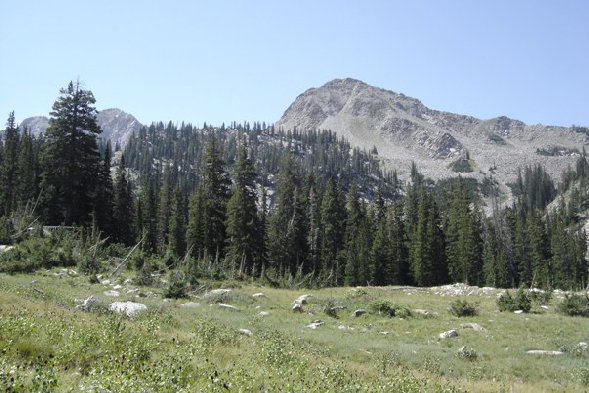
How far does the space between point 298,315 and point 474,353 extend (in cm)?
970

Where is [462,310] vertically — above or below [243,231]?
below

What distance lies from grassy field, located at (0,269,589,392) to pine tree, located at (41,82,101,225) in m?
17.4

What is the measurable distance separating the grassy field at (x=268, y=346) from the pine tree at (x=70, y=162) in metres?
17.4

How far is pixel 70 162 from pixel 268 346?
3767 cm


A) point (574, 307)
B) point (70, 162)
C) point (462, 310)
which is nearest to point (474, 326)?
point (462, 310)

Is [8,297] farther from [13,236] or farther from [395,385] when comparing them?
[13,236]

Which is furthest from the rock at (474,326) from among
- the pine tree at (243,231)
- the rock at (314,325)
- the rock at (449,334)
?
the pine tree at (243,231)

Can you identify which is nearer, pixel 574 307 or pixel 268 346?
pixel 268 346

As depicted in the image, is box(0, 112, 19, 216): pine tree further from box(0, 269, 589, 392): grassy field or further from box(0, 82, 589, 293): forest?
box(0, 269, 589, 392): grassy field

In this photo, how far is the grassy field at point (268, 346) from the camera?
21.9ft

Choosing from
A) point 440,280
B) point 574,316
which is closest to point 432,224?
point 440,280

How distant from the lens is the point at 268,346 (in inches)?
397

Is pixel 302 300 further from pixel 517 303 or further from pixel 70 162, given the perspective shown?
pixel 70 162

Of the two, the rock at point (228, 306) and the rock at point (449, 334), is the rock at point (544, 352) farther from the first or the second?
the rock at point (228, 306)
